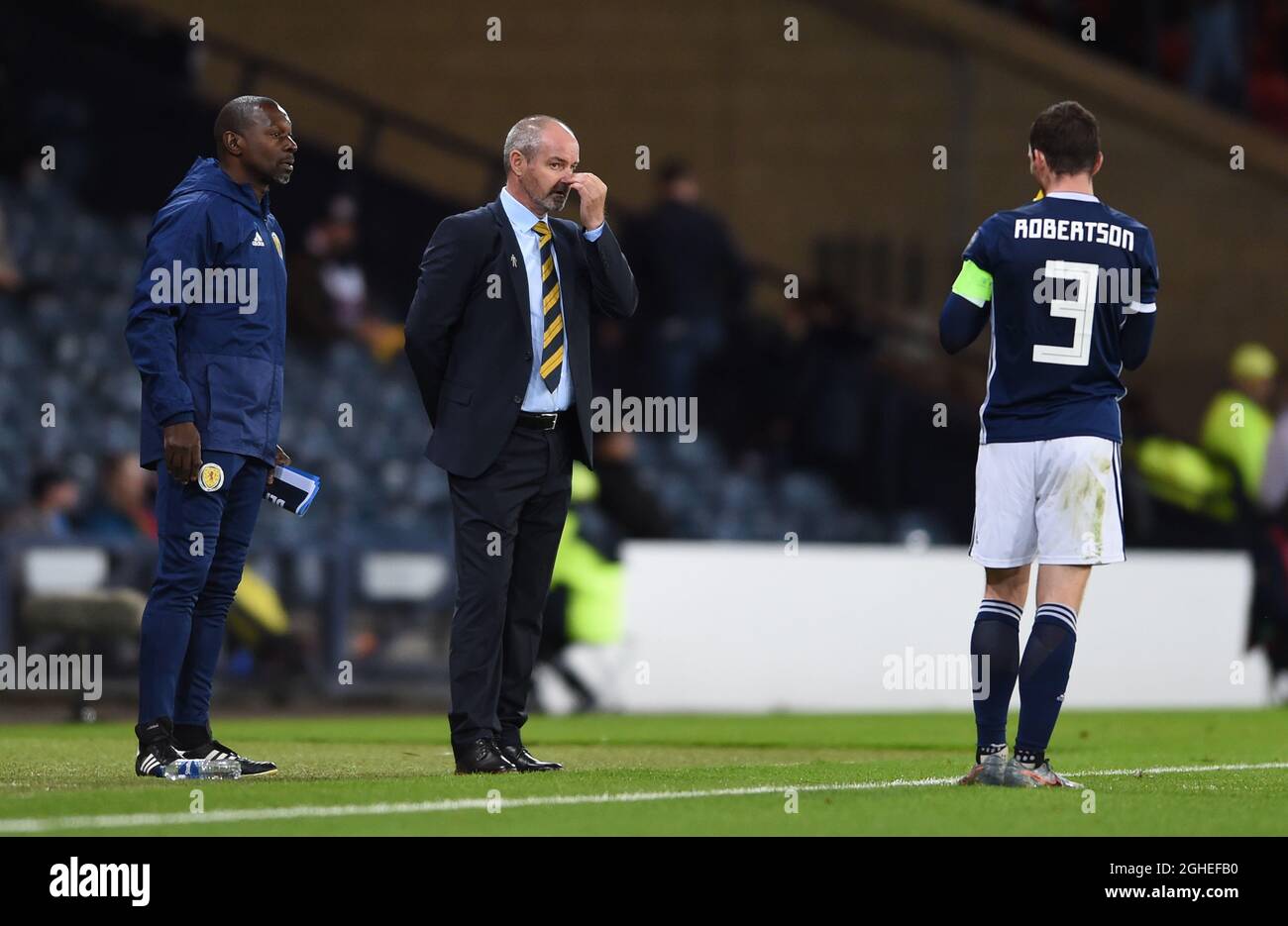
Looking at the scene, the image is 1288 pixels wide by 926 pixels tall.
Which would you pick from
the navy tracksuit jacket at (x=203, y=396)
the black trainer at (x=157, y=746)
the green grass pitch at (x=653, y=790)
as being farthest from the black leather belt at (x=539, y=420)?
the black trainer at (x=157, y=746)

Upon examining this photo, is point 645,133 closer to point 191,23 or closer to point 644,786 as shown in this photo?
point 191,23

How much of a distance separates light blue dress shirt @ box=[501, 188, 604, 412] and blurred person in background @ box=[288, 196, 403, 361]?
1084 centimetres

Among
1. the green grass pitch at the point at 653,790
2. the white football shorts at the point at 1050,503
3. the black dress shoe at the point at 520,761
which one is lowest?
the green grass pitch at the point at 653,790

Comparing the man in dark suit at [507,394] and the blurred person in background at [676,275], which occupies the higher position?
the blurred person in background at [676,275]

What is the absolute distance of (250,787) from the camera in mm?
7090

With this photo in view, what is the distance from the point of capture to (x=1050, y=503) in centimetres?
729

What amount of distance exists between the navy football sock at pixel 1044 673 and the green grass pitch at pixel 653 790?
20 cm

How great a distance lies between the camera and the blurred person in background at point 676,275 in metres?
18.4

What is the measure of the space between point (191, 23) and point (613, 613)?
9.52 meters

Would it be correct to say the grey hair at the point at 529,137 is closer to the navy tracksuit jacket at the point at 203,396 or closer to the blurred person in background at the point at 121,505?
the navy tracksuit jacket at the point at 203,396

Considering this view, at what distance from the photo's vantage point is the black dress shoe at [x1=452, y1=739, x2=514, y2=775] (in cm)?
781

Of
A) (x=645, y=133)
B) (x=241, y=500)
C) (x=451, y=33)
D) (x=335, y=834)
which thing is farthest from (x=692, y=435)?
(x=335, y=834)

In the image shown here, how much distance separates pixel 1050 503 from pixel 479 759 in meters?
2.15

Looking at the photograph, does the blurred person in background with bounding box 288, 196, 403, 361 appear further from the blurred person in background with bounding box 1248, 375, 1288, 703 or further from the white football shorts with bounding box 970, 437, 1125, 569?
the white football shorts with bounding box 970, 437, 1125, 569
